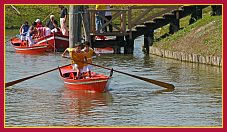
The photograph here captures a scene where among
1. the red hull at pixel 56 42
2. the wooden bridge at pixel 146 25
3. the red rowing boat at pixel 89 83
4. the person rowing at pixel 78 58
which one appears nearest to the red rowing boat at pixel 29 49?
the red hull at pixel 56 42

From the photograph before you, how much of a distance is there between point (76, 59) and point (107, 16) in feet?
39.1

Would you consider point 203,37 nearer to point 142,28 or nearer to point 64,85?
point 142,28

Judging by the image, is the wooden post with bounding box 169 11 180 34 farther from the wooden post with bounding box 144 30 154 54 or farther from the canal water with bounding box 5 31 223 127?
the canal water with bounding box 5 31 223 127

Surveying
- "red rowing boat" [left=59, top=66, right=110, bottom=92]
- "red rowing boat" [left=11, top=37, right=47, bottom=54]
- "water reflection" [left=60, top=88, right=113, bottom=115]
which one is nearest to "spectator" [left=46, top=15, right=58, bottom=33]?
"red rowing boat" [left=11, top=37, right=47, bottom=54]

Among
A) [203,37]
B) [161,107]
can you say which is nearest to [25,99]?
[161,107]

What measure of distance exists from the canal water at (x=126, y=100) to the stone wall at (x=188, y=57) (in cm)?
30

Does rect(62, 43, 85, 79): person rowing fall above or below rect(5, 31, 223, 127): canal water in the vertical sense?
above

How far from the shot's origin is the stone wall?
28.0 meters

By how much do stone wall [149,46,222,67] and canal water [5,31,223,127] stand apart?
0.99 feet

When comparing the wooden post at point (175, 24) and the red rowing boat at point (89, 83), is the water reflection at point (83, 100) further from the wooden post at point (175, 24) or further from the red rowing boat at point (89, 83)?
the wooden post at point (175, 24)

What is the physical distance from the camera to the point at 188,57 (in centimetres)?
3020

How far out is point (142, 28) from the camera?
115 ft

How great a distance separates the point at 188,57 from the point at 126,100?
30.6 ft

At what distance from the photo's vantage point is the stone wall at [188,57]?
91.7 feet
